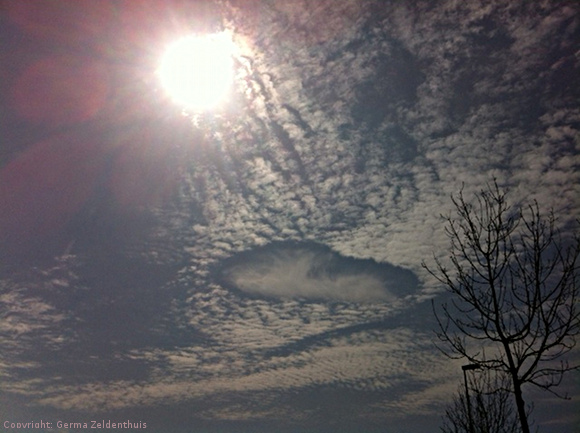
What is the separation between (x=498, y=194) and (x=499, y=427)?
1160 cm

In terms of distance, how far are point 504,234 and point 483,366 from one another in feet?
8.40

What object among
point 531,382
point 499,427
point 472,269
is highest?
point 472,269

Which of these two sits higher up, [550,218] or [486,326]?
[550,218]

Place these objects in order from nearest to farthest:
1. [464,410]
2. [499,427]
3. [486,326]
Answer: [486,326]
[499,427]
[464,410]

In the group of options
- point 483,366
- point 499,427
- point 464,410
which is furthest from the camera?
point 464,410

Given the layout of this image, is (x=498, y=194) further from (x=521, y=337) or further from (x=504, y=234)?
(x=521, y=337)

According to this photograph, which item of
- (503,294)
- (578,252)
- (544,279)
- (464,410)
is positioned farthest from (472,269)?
(464,410)

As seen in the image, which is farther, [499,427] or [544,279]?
[499,427]

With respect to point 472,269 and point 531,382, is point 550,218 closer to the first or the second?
point 472,269

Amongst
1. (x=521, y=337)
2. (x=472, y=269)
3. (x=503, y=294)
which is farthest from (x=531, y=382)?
(x=472, y=269)

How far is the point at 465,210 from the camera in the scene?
8.26m

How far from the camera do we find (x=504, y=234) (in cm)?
793

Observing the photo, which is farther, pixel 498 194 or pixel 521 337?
pixel 498 194

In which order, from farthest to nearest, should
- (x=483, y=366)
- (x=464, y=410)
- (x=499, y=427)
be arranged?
(x=464, y=410), (x=499, y=427), (x=483, y=366)
